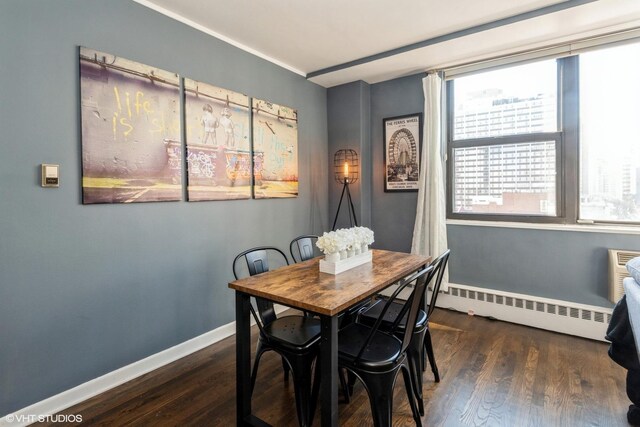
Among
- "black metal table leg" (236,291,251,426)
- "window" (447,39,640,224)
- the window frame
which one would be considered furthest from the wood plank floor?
"window" (447,39,640,224)

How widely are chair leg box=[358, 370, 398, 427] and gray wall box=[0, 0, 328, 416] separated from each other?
1.64m

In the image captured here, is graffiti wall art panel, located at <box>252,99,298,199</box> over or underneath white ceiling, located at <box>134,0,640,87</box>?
underneath

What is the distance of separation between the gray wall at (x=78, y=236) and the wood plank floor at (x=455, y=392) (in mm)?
295

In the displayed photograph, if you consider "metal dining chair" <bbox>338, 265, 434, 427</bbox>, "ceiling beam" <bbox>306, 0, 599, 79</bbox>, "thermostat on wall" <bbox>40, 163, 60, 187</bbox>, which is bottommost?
"metal dining chair" <bbox>338, 265, 434, 427</bbox>

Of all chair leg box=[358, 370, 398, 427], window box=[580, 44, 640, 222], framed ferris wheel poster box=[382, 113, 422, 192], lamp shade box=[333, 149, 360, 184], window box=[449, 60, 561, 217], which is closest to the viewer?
chair leg box=[358, 370, 398, 427]

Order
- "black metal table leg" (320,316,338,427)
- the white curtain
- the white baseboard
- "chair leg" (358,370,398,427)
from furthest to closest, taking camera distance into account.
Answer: the white curtain, the white baseboard, "chair leg" (358,370,398,427), "black metal table leg" (320,316,338,427)

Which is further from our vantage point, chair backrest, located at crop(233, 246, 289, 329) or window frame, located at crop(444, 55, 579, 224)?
window frame, located at crop(444, 55, 579, 224)

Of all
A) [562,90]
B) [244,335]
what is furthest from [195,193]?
[562,90]

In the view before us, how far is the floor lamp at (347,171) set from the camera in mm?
3750

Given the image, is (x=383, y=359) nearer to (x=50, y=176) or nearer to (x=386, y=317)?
(x=386, y=317)

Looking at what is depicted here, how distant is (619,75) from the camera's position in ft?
8.89

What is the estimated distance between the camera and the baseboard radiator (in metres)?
2.75

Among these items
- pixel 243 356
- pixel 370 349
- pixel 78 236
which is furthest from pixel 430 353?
pixel 78 236

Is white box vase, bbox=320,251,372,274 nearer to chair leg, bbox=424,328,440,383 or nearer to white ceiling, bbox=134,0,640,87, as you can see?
chair leg, bbox=424,328,440,383
